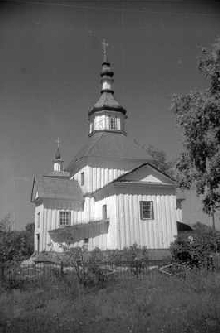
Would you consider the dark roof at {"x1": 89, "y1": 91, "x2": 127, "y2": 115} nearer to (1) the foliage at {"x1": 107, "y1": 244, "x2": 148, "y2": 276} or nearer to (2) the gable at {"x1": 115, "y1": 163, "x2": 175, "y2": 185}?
(2) the gable at {"x1": 115, "y1": 163, "x2": 175, "y2": 185}

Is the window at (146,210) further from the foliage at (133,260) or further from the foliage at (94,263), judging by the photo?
the foliage at (94,263)

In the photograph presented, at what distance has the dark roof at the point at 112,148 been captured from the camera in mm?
28406

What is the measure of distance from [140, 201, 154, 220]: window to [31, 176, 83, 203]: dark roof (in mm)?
6297

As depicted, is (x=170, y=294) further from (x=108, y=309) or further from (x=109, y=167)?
(x=109, y=167)

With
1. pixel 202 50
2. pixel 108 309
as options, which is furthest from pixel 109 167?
pixel 108 309

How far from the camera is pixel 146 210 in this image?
2384cm

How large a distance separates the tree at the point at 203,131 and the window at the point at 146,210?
5.89 m

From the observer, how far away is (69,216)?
27609 millimetres

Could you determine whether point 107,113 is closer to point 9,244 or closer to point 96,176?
point 96,176

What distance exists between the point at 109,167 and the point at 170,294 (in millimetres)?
17865

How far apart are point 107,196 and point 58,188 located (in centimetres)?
527

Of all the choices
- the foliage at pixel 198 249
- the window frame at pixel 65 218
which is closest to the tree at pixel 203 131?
the foliage at pixel 198 249

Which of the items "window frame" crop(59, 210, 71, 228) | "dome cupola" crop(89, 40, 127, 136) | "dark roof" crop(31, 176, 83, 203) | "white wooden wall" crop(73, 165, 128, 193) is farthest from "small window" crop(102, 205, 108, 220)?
"dome cupola" crop(89, 40, 127, 136)

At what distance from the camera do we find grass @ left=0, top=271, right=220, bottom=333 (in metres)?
8.02
